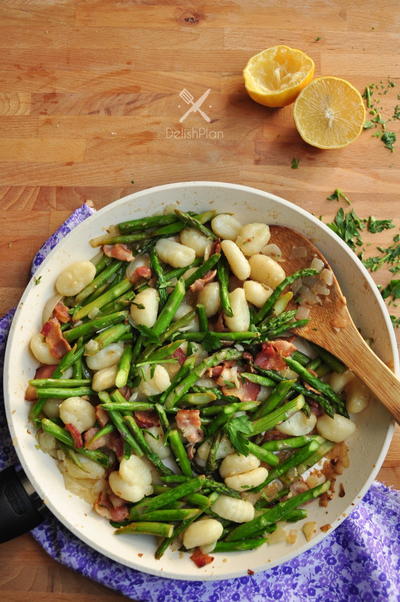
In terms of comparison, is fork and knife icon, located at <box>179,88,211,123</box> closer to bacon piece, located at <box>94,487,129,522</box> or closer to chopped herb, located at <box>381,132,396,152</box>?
chopped herb, located at <box>381,132,396,152</box>

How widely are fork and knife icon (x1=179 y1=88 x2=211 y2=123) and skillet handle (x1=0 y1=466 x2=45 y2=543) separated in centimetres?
160

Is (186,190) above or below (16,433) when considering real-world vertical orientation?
above

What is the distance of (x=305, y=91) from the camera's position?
265 centimetres

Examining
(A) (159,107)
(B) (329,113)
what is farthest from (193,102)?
(B) (329,113)

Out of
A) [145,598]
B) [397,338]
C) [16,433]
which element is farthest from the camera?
[397,338]

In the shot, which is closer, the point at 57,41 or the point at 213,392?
the point at 213,392

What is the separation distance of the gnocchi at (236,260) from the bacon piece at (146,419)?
0.62 meters

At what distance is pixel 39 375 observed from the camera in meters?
2.50

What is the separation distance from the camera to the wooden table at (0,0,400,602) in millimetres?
2754

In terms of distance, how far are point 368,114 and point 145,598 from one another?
2.19 metres

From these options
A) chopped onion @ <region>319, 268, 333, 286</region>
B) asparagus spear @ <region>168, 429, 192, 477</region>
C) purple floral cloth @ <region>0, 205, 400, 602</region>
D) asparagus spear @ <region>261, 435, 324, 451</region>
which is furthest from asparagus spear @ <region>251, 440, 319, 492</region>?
chopped onion @ <region>319, 268, 333, 286</region>

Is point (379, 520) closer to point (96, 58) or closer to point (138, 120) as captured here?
point (138, 120)

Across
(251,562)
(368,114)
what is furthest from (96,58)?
(251,562)

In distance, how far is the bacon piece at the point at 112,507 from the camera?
244 centimetres
